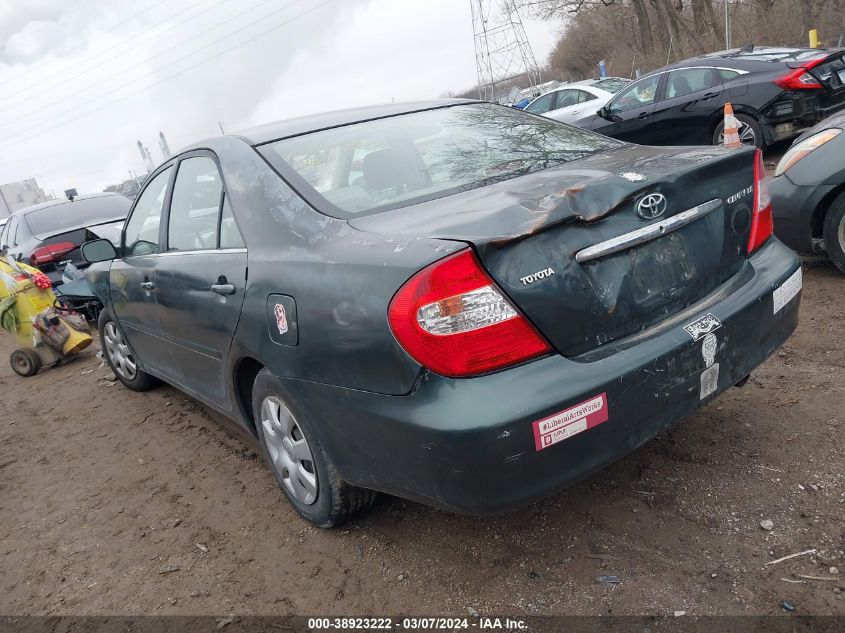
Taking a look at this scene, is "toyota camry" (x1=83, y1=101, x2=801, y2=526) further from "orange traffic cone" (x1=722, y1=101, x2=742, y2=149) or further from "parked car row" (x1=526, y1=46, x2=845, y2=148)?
"parked car row" (x1=526, y1=46, x2=845, y2=148)

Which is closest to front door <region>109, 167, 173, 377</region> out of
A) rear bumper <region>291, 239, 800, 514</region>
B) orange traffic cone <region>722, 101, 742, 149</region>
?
rear bumper <region>291, 239, 800, 514</region>

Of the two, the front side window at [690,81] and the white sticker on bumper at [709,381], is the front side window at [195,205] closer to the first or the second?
the white sticker on bumper at [709,381]

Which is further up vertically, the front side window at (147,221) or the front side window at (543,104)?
the front side window at (147,221)

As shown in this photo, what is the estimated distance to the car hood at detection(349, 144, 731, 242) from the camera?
2.00 meters

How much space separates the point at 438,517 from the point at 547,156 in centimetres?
158

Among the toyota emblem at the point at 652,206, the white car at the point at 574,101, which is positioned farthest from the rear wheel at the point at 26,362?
the white car at the point at 574,101

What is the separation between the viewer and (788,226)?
14.7ft

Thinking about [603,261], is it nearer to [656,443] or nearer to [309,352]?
[309,352]

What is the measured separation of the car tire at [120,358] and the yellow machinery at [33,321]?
5.33 ft

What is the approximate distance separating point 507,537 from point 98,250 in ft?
10.1

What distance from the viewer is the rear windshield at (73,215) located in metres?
8.71

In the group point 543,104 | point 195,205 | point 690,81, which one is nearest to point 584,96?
point 543,104

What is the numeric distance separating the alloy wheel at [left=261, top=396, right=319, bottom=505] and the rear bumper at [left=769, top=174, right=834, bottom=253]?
3600 mm

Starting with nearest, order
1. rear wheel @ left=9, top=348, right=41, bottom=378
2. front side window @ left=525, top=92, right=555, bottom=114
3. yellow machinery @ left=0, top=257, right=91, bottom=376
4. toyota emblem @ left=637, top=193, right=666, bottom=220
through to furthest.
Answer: toyota emblem @ left=637, top=193, right=666, bottom=220
yellow machinery @ left=0, top=257, right=91, bottom=376
rear wheel @ left=9, top=348, right=41, bottom=378
front side window @ left=525, top=92, right=555, bottom=114
